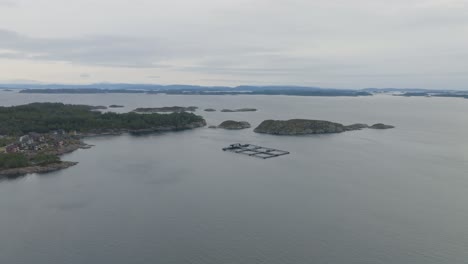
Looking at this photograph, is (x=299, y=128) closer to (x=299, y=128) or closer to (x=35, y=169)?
(x=299, y=128)

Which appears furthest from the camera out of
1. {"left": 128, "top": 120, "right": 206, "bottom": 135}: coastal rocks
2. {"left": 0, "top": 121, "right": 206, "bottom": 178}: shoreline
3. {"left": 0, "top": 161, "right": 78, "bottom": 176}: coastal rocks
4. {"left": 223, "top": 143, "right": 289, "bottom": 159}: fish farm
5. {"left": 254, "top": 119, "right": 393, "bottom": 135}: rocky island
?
{"left": 128, "top": 120, "right": 206, "bottom": 135}: coastal rocks

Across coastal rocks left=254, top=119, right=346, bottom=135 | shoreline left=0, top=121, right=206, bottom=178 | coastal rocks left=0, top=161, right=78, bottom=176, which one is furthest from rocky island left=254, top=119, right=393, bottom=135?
coastal rocks left=0, top=161, right=78, bottom=176

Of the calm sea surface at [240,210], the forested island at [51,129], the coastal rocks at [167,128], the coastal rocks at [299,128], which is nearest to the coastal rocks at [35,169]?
the forested island at [51,129]

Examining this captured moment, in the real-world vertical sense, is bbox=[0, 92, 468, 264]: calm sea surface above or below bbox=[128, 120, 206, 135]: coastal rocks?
below

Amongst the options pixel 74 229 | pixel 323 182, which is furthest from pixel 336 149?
pixel 74 229

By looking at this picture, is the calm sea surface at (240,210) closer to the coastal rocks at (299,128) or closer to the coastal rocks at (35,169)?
the coastal rocks at (35,169)

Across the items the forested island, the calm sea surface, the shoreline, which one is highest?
the forested island

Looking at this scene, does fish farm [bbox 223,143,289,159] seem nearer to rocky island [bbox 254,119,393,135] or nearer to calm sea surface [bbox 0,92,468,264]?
calm sea surface [bbox 0,92,468,264]
